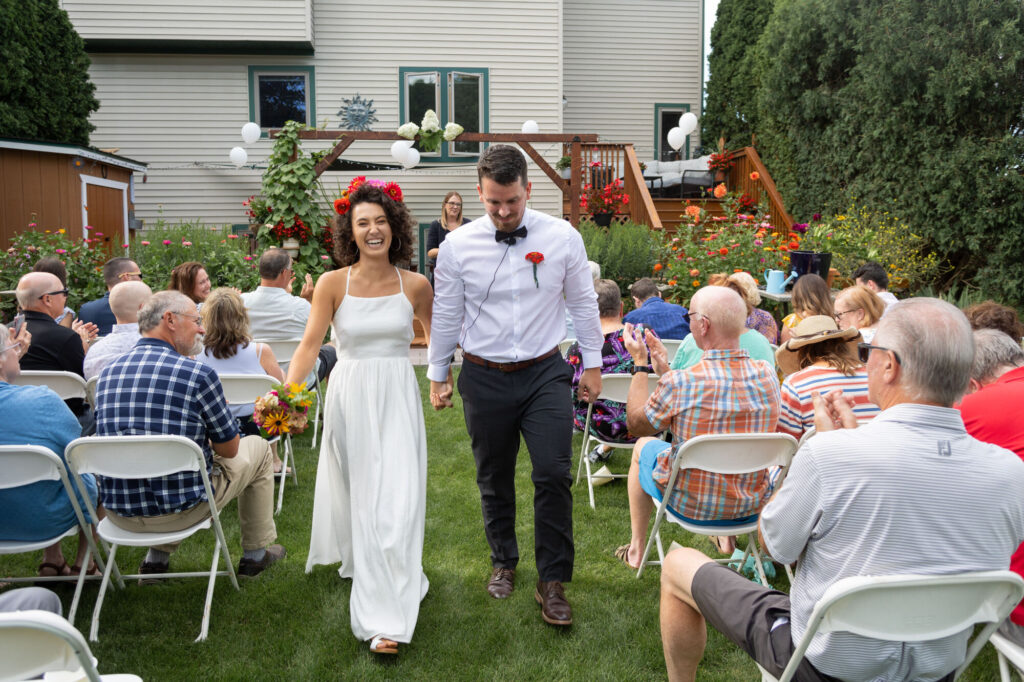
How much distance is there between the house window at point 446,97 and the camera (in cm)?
1484

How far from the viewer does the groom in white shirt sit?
3.58m

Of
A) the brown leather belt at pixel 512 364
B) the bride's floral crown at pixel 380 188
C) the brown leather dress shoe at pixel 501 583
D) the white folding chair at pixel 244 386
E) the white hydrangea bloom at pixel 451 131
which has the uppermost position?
the white hydrangea bloom at pixel 451 131

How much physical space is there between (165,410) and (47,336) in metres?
1.95

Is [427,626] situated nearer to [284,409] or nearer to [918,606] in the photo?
[284,409]

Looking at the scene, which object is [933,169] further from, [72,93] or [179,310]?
[72,93]

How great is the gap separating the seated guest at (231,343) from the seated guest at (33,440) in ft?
4.41

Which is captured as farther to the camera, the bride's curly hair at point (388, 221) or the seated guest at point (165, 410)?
the bride's curly hair at point (388, 221)

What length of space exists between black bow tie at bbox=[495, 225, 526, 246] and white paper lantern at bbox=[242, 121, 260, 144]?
11096mm

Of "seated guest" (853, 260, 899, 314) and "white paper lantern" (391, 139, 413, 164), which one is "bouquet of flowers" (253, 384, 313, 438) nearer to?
"seated guest" (853, 260, 899, 314)

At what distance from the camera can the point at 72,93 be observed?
1240cm

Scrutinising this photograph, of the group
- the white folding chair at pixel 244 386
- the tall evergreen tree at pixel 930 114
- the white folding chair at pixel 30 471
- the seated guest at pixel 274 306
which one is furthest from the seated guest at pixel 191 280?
the tall evergreen tree at pixel 930 114

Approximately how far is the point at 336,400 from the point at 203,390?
1.94ft

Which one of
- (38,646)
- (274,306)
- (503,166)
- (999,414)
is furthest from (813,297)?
(38,646)

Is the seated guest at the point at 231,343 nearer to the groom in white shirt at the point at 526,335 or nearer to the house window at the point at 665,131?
the groom in white shirt at the point at 526,335
